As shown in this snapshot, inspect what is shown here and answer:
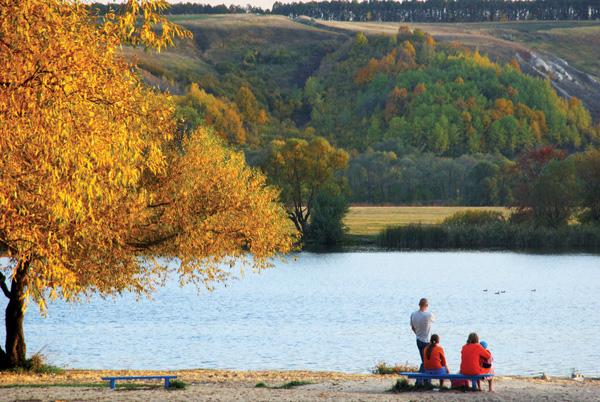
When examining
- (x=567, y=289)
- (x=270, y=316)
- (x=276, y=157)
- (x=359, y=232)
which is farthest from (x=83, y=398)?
(x=359, y=232)

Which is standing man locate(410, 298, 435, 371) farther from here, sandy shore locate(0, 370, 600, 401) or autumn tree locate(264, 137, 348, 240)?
autumn tree locate(264, 137, 348, 240)

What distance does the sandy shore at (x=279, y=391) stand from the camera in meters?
20.8

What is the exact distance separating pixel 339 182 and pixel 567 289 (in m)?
43.4

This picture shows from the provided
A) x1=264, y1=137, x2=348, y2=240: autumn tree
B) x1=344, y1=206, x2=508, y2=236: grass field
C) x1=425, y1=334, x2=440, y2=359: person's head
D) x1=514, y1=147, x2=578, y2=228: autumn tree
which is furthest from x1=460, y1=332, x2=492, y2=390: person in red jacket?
x1=344, y1=206, x2=508, y2=236: grass field

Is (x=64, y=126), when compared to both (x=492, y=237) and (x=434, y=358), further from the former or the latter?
(x=492, y=237)

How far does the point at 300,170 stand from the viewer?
92938mm

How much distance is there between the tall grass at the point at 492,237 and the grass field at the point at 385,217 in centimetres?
779

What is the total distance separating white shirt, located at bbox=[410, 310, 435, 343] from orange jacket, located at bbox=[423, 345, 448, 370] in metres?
0.61

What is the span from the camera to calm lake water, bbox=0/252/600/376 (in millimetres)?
36094

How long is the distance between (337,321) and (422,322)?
25.7 meters

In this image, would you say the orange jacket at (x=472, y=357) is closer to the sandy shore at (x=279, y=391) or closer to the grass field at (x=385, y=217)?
the sandy shore at (x=279, y=391)

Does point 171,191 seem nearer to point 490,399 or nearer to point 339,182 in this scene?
point 490,399

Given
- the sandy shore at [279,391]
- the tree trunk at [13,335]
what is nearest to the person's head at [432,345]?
the sandy shore at [279,391]

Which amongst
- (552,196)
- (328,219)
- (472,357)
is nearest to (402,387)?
(472,357)
